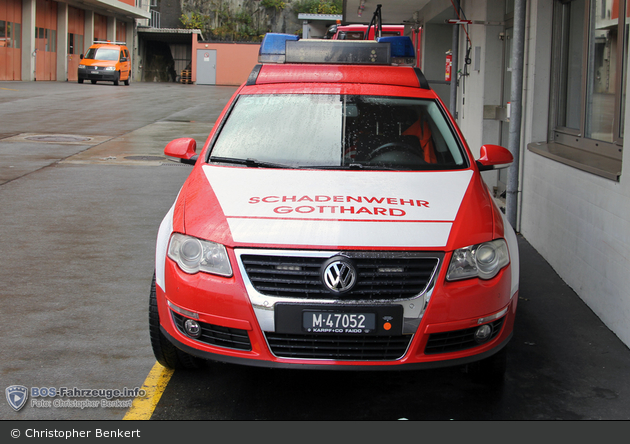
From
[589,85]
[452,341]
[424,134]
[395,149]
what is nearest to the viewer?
[452,341]

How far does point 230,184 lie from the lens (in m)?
3.82

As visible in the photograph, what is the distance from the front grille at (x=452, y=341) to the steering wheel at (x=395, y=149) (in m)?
1.28

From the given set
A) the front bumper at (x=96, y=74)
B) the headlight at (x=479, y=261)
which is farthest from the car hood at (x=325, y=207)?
the front bumper at (x=96, y=74)

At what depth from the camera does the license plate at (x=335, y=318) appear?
125 inches

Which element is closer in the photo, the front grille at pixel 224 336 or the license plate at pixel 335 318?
the license plate at pixel 335 318

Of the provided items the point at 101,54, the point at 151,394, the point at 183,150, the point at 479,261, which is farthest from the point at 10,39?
the point at 479,261

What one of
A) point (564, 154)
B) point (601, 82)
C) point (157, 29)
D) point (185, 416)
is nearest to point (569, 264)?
point (564, 154)

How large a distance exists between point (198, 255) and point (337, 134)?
1.42m

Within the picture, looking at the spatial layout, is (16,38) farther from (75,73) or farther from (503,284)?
(503,284)

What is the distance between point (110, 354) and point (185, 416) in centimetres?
93

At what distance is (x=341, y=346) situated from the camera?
3.24m

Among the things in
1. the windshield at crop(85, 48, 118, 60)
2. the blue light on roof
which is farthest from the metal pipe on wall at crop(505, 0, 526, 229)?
the windshield at crop(85, 48, 118, 60)

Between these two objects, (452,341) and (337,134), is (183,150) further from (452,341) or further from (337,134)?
(452,341)

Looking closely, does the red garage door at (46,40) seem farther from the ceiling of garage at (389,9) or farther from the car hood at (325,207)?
the car hood at (325,207)
